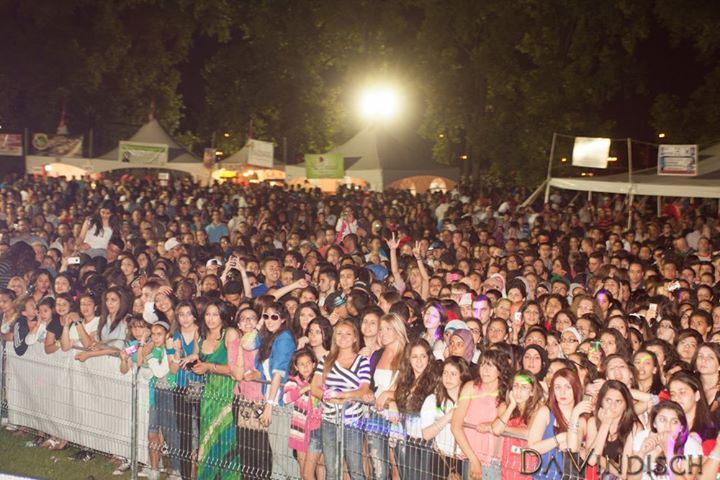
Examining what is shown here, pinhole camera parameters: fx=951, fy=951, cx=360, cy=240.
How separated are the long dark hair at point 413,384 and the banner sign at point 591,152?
14396mm

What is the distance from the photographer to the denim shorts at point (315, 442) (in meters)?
6.42

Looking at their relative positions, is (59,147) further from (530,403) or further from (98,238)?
(530,403)

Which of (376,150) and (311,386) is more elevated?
(376,150)

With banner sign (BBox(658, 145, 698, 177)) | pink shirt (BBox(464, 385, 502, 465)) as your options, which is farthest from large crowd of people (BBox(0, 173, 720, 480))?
banner sign (BBox(658, 145, 698, 177))

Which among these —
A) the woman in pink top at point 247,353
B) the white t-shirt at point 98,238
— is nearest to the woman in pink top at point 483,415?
the woman in pink top at point 247,353

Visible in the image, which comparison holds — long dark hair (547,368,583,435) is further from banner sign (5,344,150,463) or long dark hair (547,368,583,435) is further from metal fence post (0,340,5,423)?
metal fence post (0,340,5,423)

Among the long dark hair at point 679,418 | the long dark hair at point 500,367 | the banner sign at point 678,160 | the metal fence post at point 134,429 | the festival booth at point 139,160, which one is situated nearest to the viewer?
the long dark hair at point 679,418

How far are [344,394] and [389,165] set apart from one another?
23584 millimetres

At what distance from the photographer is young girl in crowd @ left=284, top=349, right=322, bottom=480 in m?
6.41

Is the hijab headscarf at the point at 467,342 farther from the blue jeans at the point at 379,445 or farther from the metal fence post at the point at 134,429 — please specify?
the metal fence post at the point at 134,429

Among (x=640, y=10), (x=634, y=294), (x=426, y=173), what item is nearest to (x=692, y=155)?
(x=634, y=294)

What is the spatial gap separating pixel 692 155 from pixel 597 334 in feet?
38.7

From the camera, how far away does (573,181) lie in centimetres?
2064

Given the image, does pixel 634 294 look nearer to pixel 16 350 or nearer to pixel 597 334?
pixel 597 334
